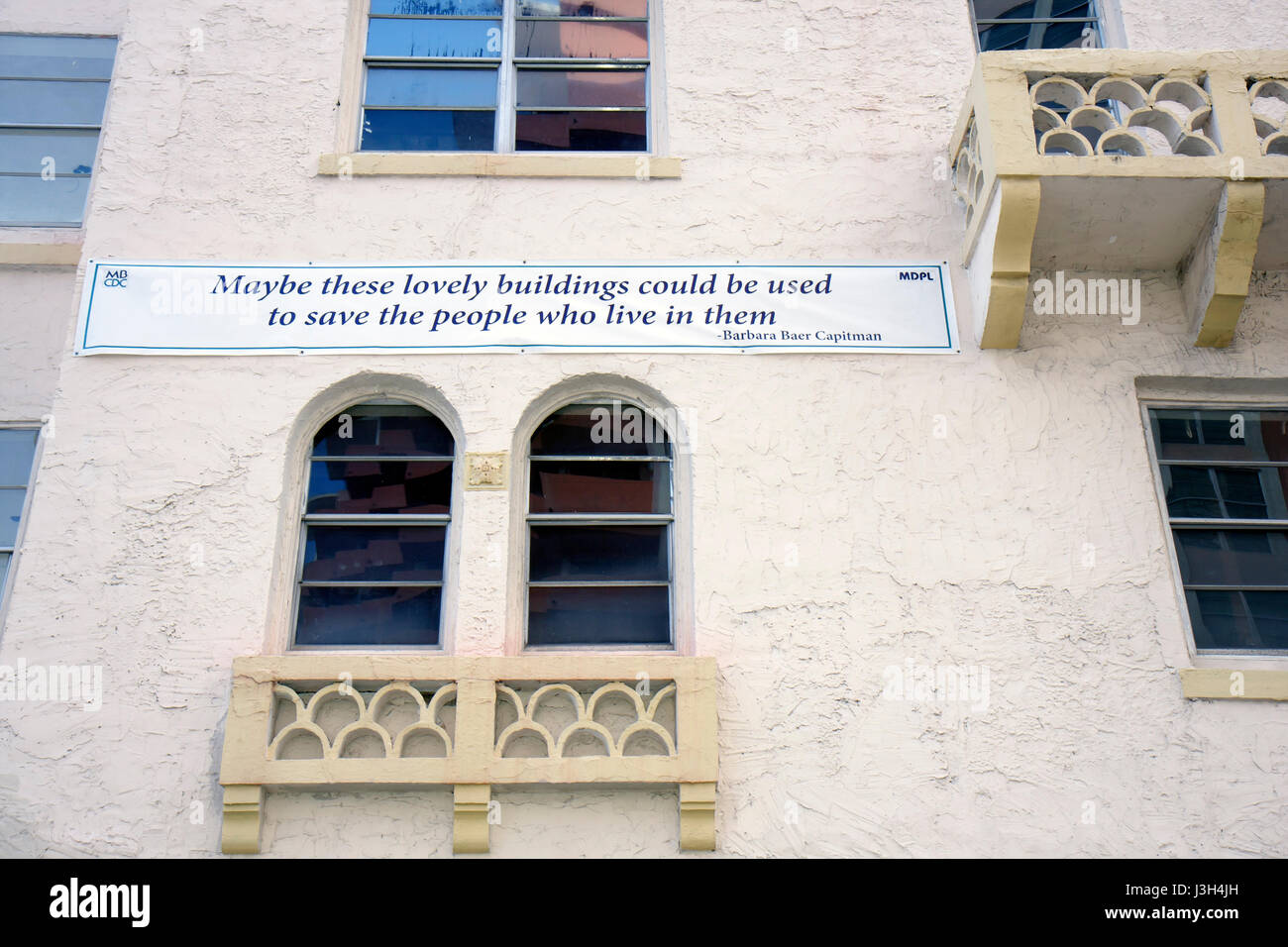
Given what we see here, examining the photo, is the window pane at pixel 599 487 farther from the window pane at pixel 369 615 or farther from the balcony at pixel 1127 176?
the balcony at pixel 1127 176

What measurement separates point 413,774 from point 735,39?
16.9 ft

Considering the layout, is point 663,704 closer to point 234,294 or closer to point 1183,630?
point 1183,630

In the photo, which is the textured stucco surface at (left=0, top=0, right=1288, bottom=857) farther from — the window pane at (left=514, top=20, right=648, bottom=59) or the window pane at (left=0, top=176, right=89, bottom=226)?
the window pane at (left=0, top=176, right=89, bottom=226)

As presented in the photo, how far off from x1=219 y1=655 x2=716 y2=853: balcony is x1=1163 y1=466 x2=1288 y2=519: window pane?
2951mm

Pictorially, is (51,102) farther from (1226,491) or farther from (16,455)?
(1226,491)

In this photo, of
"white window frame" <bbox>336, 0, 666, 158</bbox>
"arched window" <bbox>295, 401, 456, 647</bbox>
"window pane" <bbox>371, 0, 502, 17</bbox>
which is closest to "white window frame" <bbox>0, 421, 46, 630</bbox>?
"arched window" <bbox>295, 401, 456, 647</bbox>

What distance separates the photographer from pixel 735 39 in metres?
7.64

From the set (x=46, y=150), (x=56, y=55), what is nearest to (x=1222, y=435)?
(x=46, y=150)

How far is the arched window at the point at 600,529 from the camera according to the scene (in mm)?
6199

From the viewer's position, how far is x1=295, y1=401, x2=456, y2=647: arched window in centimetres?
618

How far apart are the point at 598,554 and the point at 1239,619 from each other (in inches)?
138

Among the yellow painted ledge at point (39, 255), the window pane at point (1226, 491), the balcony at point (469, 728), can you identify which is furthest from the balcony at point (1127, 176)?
the yellow painted ledge at point (39, 255)

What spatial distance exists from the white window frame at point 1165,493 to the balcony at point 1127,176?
0.37 m

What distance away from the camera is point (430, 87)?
25.2ft
